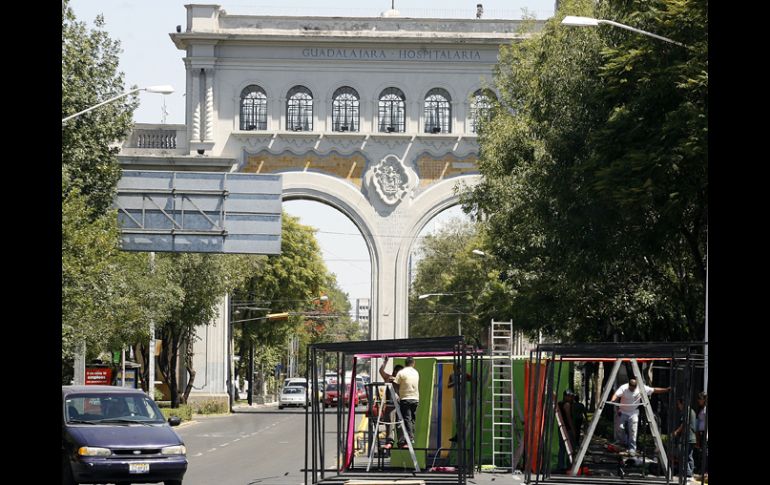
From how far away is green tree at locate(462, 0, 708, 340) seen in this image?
77.4 ft

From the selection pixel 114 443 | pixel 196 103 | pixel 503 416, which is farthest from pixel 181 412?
pixel 114 443

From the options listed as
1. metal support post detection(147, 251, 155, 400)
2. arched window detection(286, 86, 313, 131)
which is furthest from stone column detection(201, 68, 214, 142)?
metal support post detection(147, 251, 155, 400)

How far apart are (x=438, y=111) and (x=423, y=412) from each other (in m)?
36.9

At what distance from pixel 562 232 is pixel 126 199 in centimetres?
1359

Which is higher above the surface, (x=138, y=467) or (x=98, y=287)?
(x=98, y=287)

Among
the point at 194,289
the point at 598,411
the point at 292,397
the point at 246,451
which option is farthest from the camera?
the point at 292,397

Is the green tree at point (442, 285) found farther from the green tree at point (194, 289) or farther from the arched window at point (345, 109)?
the green tree at point (194, 289)

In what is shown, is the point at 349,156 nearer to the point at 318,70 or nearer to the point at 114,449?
the point at 318,70

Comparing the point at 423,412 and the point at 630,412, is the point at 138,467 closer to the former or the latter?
the point at 423,412

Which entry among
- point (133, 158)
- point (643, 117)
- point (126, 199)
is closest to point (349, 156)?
point (133, 158)

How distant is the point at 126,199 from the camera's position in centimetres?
Result: 3838

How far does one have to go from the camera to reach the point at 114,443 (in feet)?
64.7

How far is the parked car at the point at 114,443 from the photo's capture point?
64.0 feet

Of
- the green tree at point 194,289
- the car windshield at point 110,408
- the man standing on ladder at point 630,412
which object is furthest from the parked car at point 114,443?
the green tree at point 194,289
